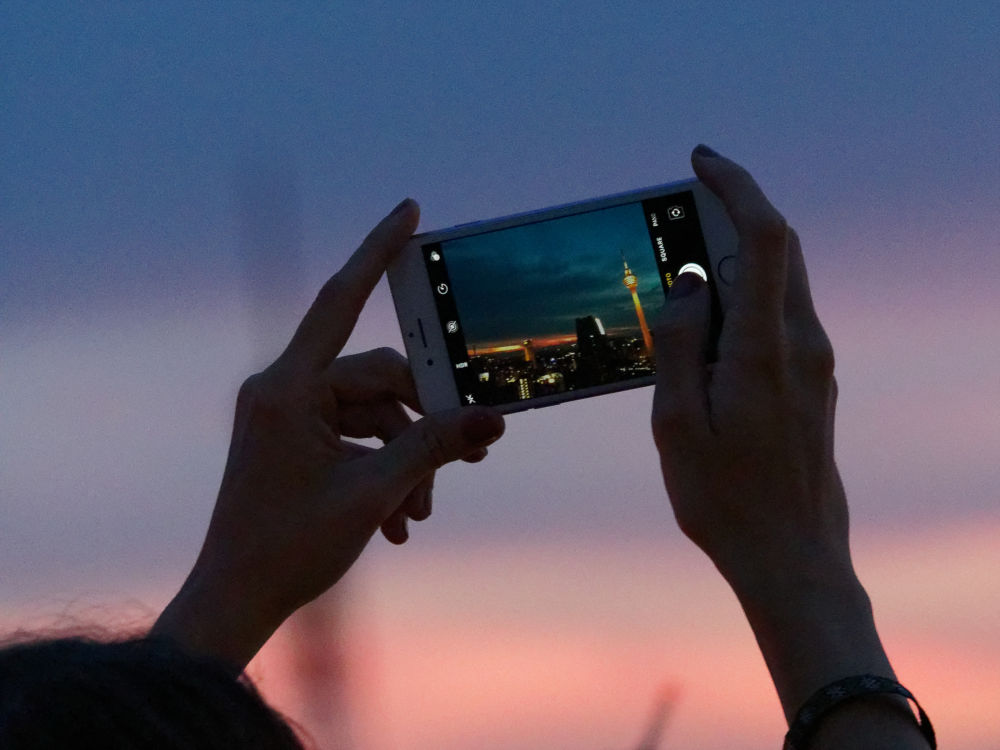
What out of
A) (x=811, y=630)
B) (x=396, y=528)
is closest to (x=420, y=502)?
(x=396, y=528)

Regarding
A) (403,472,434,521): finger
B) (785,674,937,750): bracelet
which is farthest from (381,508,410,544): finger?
(785,674,937,750): bracelet

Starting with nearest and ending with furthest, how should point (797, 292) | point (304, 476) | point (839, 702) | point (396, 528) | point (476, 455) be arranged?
point (839, 702)
point (797, 292)
point (304, 476)
point (476, 455)
point (396, 528)

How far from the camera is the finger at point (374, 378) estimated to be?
73.0 inches

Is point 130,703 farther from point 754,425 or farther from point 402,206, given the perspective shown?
point 402,206

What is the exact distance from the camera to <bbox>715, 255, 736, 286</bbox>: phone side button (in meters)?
1.76

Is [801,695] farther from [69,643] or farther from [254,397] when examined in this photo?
[254,397]

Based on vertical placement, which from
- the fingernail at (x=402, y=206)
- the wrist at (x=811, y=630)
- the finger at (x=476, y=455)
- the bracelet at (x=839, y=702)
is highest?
the fingernail at (x=402, y=206)

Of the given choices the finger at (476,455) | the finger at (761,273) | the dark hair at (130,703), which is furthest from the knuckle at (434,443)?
the dark hair at (130,703)

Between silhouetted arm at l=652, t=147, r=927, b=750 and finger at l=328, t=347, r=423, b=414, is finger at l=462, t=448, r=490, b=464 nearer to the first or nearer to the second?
finger at l=328, t=347, r=423, b=414

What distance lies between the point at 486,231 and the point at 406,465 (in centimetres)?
50

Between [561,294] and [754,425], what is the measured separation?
2.54 feet

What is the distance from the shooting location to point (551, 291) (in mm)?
1905

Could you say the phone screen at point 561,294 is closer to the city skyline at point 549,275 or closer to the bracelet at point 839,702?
the city skyline at point 549,275

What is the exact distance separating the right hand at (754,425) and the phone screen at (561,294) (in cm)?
53
